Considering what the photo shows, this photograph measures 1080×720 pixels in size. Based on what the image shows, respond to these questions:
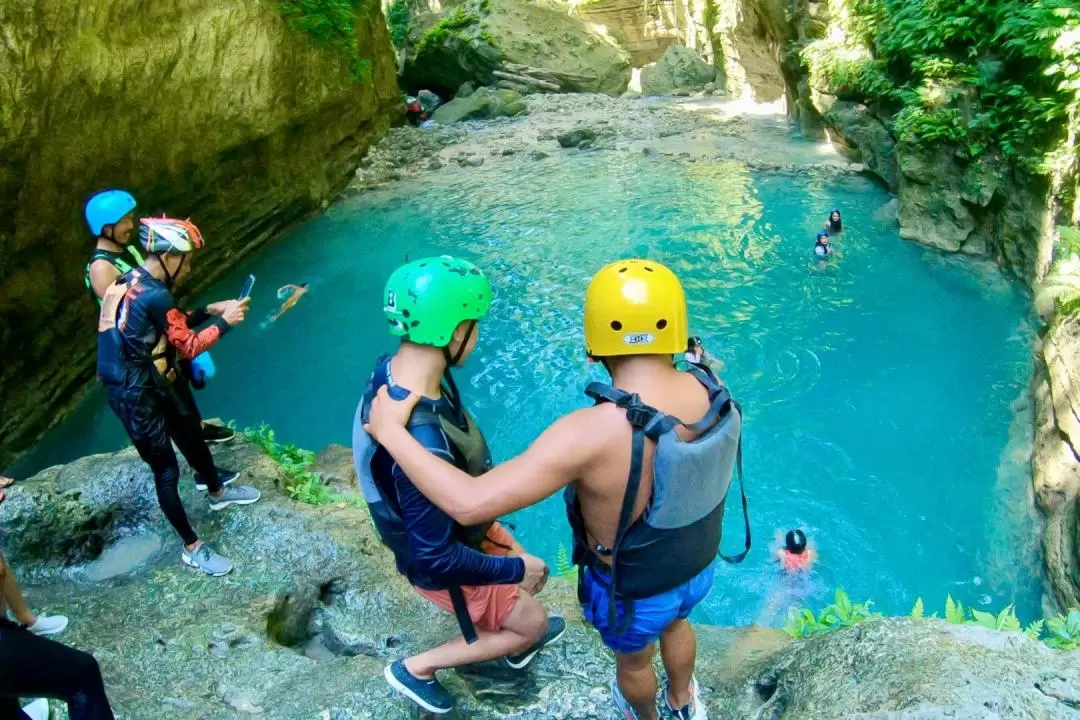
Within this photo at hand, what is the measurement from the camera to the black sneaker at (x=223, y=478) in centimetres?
453

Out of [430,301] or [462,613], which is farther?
[462,613]

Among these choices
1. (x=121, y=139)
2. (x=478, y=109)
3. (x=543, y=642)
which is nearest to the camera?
(x=543, y=642)

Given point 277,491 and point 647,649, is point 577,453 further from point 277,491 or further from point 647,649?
point 277,491

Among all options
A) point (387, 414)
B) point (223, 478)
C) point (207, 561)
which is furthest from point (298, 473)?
A: point (387, 414)

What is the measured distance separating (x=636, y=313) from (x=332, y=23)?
477 inches

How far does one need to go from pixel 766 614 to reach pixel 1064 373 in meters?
3.21

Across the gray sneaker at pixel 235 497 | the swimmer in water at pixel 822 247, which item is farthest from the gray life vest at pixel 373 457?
the swimmer in water at pixel 822 247

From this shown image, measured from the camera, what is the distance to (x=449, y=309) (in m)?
2.28

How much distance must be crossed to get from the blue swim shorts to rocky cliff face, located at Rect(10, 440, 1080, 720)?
561mm

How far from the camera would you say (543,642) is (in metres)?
3.17

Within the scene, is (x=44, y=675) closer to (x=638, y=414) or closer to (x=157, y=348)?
(x=157, y=348)

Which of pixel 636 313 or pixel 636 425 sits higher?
pixel 636 313

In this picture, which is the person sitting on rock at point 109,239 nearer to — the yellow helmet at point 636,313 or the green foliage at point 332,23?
the yellow helmet at point 636,313

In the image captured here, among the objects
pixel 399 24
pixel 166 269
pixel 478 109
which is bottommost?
pixel 478 109
